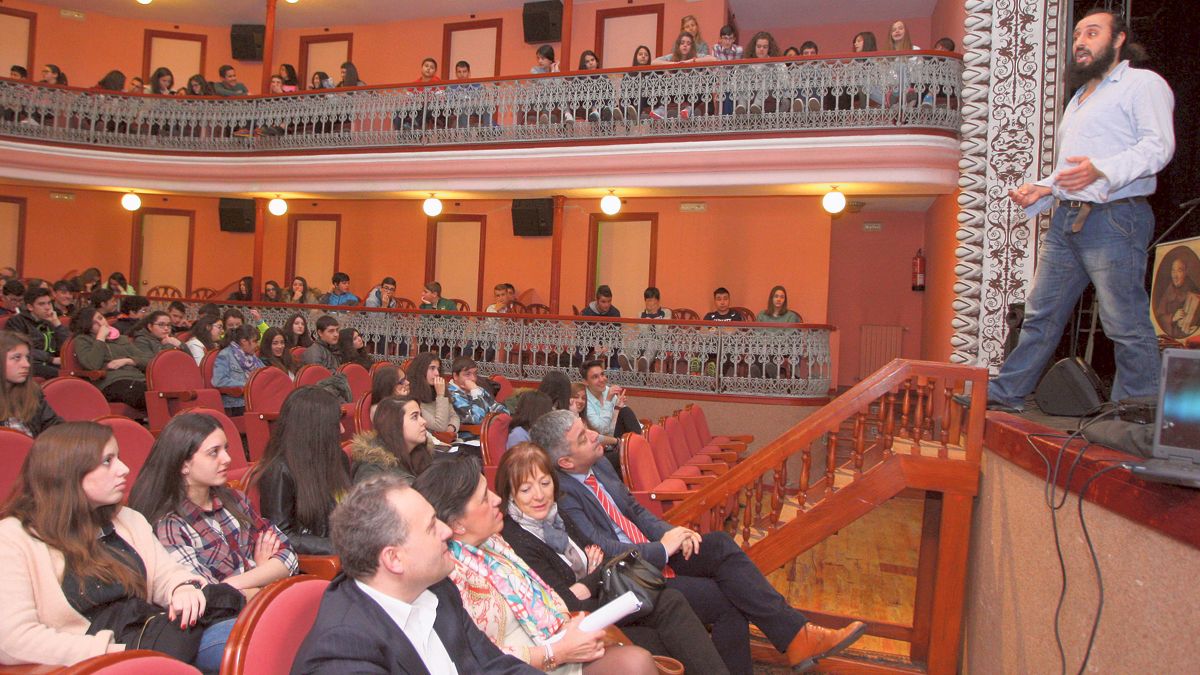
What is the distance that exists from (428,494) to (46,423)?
9.29 ft

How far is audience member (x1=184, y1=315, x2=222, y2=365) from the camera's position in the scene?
7328mm

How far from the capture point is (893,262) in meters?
12.0

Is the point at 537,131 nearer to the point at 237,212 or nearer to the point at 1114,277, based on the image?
the point at 237,212

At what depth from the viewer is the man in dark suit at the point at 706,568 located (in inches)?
131

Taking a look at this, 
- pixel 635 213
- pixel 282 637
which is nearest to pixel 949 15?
pixel 635 213

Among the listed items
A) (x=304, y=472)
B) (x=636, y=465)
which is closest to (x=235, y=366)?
(x=636, y=465)

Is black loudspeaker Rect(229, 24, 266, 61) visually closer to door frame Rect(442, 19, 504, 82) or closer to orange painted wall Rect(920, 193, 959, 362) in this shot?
door frame Rect(442, 19, 504, 82)

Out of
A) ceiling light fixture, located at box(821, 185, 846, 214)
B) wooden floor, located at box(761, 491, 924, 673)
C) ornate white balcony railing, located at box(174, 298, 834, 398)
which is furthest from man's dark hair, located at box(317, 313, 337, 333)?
ceiling light fixture, located at box(821, 185, 846, 214)

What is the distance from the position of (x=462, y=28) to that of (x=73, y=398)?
384 inches

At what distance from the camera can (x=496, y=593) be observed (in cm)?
247

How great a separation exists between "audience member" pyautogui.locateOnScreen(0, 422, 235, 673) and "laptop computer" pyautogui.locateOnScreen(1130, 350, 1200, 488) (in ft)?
7.70

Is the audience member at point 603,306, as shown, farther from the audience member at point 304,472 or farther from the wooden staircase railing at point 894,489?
the audience member at point 304,472

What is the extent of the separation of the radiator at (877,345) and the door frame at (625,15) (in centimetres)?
485

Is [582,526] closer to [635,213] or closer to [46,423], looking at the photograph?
[46,423]
